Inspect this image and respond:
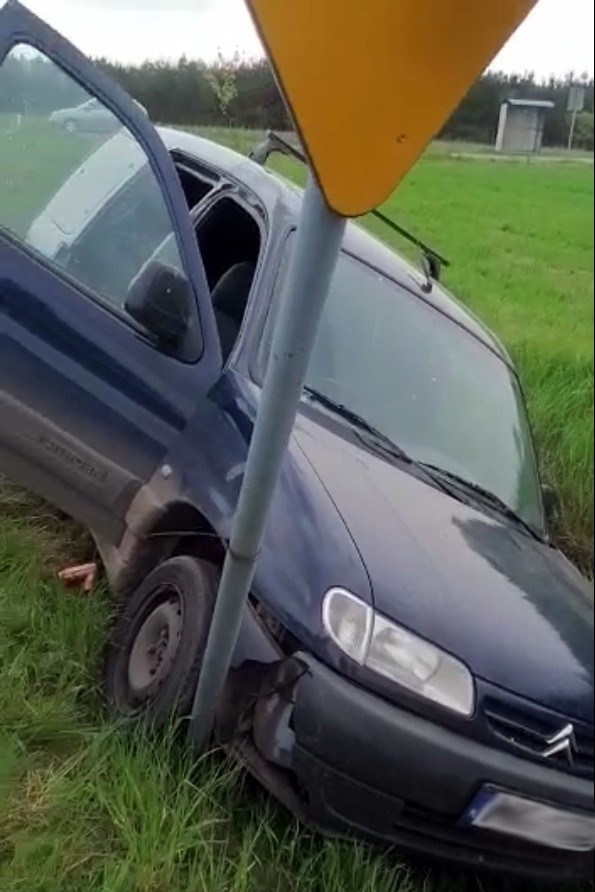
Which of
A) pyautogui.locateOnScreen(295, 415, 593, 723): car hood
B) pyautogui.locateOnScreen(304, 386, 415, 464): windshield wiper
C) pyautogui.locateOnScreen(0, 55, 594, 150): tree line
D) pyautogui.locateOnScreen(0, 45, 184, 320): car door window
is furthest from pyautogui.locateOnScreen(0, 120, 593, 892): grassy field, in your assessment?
pyautogui.locateOnScreen(0, 45, 184, 320): car door window

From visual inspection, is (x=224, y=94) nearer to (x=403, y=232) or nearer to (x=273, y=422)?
(x=403, y=232)

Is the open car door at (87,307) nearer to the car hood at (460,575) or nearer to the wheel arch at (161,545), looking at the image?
the wheel arch at (161,545)

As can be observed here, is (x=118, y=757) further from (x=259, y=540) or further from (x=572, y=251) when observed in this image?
(x=572, y=251)

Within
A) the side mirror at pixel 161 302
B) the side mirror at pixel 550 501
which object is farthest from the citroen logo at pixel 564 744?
the side mirror at pixel 161 302

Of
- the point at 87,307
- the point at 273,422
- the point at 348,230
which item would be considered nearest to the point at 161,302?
the point at 87,307

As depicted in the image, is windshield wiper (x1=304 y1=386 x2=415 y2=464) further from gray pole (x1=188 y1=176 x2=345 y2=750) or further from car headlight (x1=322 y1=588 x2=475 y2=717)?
gray pole (x1=188 y1=176 x2=345 y2=750)

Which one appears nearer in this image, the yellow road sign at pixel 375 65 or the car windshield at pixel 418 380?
the yellow road sign at pixel 375 65

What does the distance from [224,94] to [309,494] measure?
91 cm

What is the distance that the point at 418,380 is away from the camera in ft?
10.3

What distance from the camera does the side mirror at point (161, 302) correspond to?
2996 mm

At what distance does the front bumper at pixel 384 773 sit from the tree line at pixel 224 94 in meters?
1.08

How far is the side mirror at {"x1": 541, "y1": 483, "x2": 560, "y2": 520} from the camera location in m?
2.06

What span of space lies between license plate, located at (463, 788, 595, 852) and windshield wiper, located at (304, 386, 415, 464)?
31.3 inches

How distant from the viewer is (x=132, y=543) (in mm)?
3188
